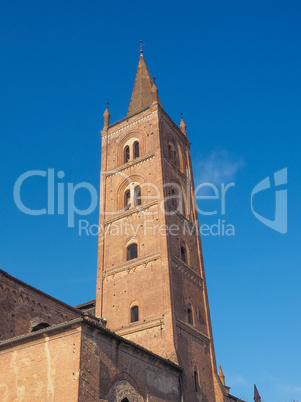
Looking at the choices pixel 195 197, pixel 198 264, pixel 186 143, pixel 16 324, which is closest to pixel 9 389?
pixel 16 324

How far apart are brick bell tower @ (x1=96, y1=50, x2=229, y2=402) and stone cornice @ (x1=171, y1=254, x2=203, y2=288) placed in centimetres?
5

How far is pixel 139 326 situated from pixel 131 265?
350 centimetres

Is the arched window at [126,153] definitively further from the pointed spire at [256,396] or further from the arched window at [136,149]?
the pointed spire at [256,396]

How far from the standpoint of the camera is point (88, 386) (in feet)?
44.9

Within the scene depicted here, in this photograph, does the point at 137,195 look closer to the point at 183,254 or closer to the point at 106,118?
the point at 183,254

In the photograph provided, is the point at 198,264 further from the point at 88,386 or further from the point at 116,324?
the point at 88,386

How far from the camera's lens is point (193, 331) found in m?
22.5

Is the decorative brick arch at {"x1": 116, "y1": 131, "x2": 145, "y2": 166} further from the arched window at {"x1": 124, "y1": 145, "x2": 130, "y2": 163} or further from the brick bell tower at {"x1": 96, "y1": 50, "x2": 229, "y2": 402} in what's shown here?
the arched window at {"x1": 124, "y1": 145, "x2": 130, "y2": 163}

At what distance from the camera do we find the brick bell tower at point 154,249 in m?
21.4

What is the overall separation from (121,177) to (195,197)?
16.4ft

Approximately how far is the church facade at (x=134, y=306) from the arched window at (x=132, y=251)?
0.19 feet

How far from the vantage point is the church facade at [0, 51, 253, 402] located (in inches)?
566

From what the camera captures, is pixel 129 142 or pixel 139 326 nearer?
pixel 139 326

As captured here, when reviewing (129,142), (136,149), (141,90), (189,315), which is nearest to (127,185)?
(136,149)
